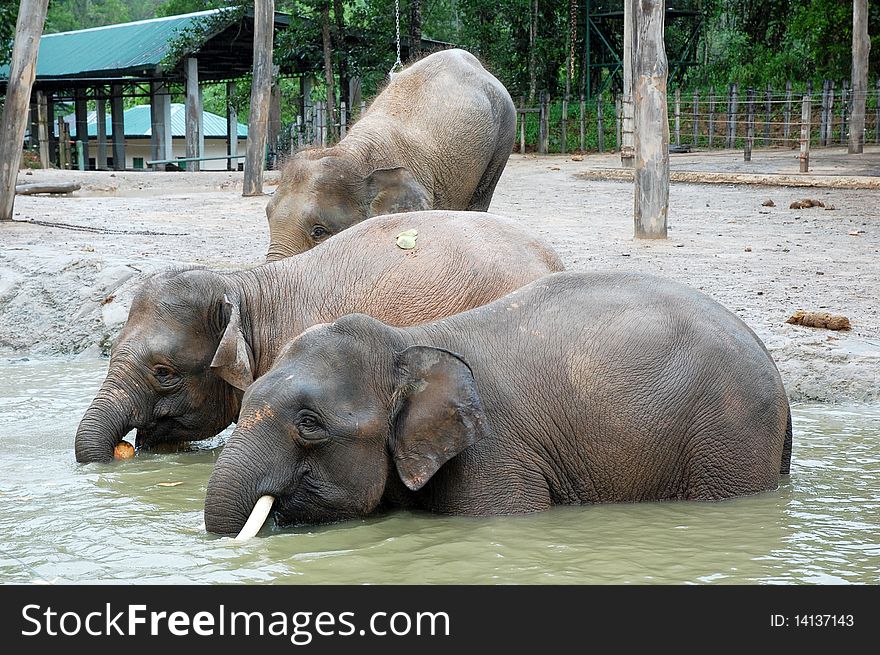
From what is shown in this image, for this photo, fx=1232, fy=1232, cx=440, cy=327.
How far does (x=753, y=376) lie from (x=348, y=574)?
2.04 m

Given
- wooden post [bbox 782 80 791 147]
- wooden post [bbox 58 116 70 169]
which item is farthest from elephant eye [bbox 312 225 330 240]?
wooden post [bbox 58 116 70 169]

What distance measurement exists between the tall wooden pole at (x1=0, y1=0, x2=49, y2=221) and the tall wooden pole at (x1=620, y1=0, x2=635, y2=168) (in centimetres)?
1221

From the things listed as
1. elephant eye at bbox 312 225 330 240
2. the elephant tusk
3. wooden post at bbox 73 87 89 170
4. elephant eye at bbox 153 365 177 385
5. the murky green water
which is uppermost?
wooden post at bbox 73 87 89 170

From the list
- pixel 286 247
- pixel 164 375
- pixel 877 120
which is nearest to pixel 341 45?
pixel 877 120

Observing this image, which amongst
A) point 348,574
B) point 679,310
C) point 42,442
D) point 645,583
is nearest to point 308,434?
point 348,574

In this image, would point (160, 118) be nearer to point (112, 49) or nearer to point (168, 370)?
point (112, 49)

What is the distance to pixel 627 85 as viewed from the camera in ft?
85.3

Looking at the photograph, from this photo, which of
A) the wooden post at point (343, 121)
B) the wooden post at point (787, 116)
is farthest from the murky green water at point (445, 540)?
the wooden post at point (787, 116)

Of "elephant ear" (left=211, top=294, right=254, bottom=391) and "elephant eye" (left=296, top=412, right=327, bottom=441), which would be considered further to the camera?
"elephant ear" (left=211, top=294, right=254, bottom=391)

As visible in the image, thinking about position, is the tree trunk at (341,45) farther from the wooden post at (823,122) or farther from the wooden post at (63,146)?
the wooden post at (823,122)

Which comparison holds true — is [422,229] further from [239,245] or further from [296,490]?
[239,245]

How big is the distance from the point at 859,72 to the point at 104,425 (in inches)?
915

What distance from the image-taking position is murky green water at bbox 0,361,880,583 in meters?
4.58

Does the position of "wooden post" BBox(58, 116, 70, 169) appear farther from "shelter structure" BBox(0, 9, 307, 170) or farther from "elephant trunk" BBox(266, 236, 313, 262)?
"elephant trunk" BBox(266, 236, 313, 262)
